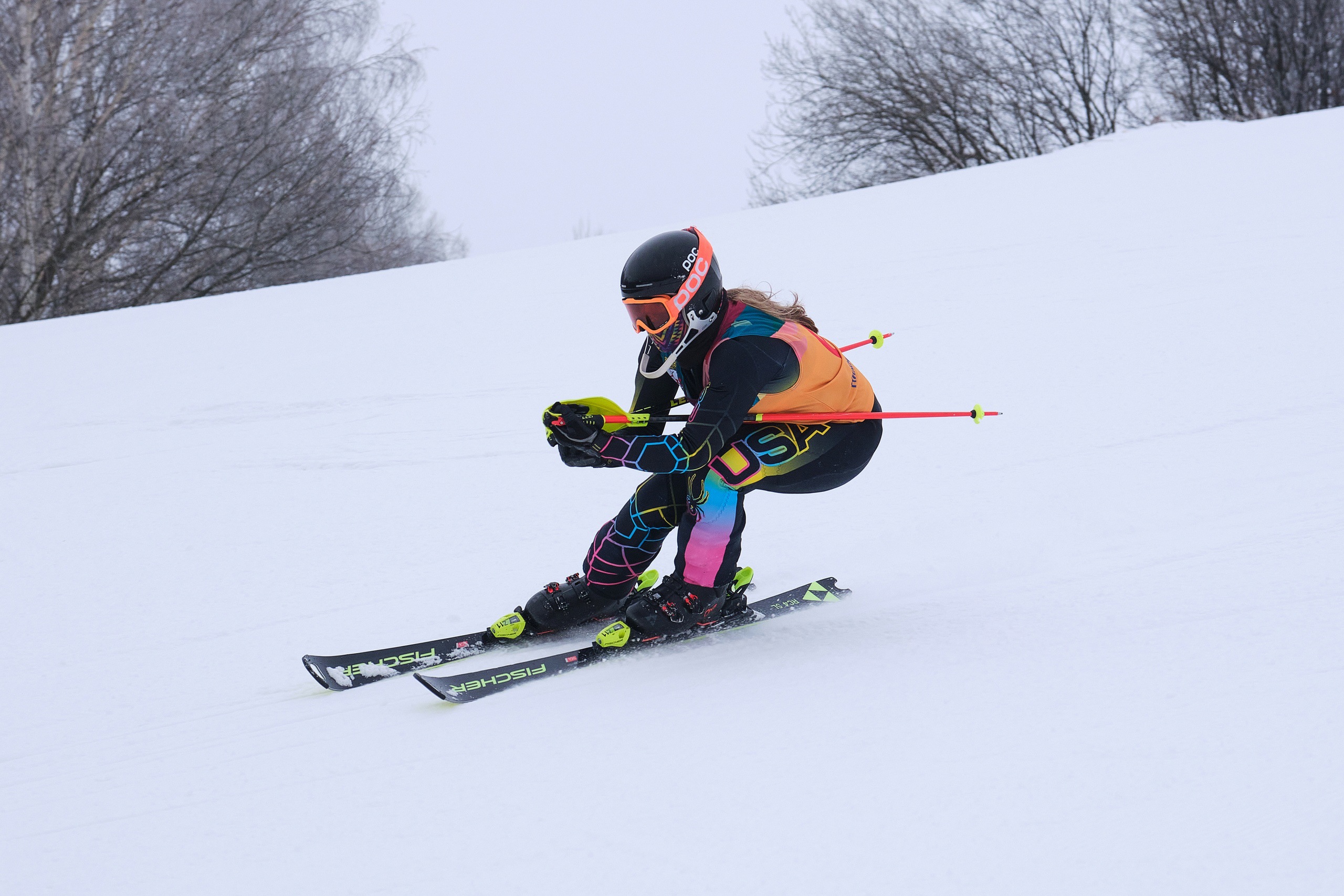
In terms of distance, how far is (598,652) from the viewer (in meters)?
2.63

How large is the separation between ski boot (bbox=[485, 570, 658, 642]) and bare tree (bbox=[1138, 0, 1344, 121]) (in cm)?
1920

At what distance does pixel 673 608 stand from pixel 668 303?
0.85m

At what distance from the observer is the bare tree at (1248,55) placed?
16938 mm

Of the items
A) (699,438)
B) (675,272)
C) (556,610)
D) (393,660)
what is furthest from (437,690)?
(675,272)

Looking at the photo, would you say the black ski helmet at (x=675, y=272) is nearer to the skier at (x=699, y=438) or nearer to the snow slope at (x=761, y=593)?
the skier at (x=699, y=438)

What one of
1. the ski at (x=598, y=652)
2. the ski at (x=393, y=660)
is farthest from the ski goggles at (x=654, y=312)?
the ski at (x=393, y=660)

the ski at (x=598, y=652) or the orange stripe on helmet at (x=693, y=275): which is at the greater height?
the orange stripe on helmet at (x=693, y=275)

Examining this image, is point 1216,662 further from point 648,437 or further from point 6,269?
point 6,269

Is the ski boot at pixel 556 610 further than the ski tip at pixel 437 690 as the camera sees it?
Yes

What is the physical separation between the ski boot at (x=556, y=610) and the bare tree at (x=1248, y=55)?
1920 cm

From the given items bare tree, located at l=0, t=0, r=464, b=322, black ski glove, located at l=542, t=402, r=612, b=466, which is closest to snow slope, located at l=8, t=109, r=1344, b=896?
black ski glove, located at l=542, t=402, r=612, b=466

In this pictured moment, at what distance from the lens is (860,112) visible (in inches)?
674

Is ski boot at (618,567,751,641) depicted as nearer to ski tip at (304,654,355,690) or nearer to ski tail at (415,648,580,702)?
ski tail at (415,648,580,702)

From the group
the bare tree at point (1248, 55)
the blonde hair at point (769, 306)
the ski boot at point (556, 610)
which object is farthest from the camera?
the bare tree at point (1248, 55)
